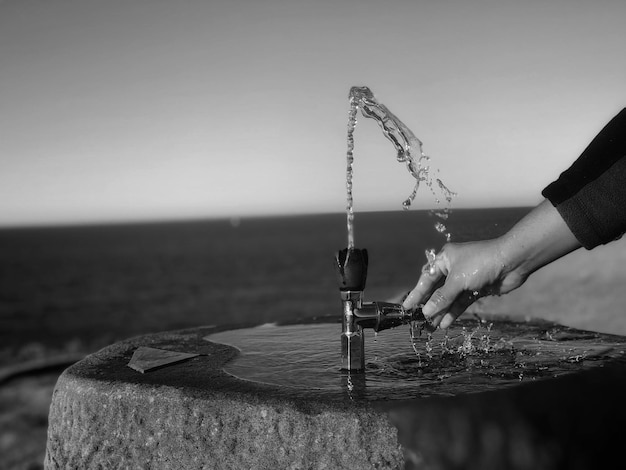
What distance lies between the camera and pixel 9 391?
8.83 metres

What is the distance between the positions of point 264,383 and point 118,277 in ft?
135

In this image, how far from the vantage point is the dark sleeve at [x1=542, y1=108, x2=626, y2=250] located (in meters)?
1.86

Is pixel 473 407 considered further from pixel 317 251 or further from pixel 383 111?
pixel 317 251

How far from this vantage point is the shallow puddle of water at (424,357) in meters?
2.04

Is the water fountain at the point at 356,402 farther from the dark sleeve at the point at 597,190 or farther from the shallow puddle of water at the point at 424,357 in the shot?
the dark sleeve at the point at 597,190

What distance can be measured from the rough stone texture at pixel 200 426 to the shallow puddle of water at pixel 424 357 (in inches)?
5.2

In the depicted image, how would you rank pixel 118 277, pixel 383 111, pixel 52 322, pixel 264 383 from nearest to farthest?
pixel 264 383, pixel 383 111, pixel 52 322, pixel 118 277

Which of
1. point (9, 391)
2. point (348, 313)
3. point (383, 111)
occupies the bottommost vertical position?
point (9, 391)

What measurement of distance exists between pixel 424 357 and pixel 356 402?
2.25ft

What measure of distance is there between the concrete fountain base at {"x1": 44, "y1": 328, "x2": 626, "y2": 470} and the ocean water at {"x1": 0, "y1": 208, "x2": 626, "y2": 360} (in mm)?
764

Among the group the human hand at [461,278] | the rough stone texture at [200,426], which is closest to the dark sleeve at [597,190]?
the human hand at [461,278]

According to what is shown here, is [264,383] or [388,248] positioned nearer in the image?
[264,383]

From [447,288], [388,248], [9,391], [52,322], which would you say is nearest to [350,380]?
[447,288]

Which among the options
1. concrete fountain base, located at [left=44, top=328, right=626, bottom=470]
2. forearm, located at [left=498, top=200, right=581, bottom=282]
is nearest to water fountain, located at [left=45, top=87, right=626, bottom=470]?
concrete fountain base, located at [left=44, top=328, right=626, bottom=470]
